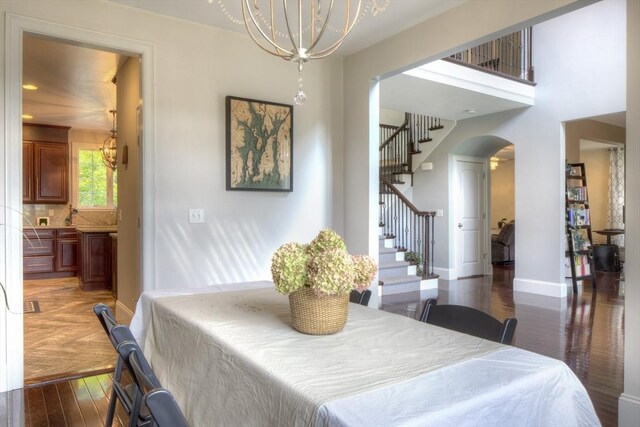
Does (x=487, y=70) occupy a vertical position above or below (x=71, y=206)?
above

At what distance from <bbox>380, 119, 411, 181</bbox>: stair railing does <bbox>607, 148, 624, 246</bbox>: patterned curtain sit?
5388 millimetres

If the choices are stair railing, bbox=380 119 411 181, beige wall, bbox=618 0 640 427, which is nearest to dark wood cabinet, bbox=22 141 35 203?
stair railing, bbox=380 119 411 181

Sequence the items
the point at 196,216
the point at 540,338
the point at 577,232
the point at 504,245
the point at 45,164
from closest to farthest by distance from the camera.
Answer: the point at 196,216
the point at 540,338
the point at 577,232
the point at 45,164
the point at 504,245

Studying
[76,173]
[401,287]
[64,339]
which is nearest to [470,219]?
[401,287]

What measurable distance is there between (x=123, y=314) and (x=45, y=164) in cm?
492

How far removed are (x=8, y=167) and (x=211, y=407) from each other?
244 centimetres

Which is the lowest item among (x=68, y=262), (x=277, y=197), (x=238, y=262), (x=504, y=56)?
(x=68, y=262)

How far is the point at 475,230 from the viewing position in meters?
7.88

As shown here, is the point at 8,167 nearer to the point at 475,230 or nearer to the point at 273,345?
the point at 273,345

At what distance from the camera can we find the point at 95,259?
6316mm

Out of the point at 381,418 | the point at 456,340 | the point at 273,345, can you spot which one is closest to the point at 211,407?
the point at 273,345

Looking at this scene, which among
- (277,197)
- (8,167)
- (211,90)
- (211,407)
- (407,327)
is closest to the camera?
(211,407)

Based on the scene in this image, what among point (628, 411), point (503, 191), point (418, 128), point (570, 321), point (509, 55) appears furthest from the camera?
point (503, 191)

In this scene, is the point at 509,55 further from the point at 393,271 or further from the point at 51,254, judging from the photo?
the point at 51,254
